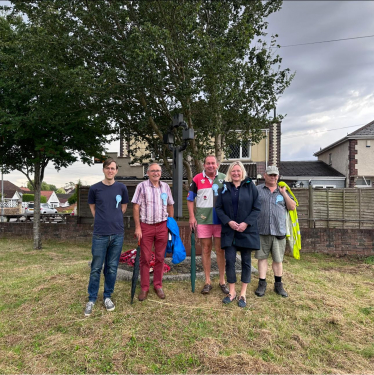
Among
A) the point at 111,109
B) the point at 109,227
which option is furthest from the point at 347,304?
the point at 111,109

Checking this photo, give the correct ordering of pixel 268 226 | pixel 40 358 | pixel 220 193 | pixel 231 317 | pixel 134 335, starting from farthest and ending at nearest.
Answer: pixel 268 226
pixel 220 193
pixel 231 317
pixel 134 335
pixel 40 358

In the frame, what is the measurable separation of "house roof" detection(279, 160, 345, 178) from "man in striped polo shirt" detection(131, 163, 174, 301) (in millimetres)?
16752

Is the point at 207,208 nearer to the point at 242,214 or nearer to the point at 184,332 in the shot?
the point at 242,214

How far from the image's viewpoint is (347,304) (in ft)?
15.0

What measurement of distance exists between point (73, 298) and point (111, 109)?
684 cm

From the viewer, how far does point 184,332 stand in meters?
3.45

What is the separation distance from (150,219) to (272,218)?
5.95ft

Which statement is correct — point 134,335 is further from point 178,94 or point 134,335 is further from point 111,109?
point 111,109

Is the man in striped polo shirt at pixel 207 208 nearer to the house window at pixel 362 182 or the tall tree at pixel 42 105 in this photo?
the tall tree at pixel 42 105

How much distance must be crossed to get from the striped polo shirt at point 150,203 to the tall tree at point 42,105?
14.8ft

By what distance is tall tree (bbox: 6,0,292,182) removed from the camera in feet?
24.1

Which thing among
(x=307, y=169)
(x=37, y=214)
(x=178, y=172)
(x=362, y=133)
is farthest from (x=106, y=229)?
(x=362, y=133)

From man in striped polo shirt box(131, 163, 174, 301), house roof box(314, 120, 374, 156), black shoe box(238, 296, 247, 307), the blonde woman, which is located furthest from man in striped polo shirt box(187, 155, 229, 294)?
house roof box(314, 120, 374, 156)

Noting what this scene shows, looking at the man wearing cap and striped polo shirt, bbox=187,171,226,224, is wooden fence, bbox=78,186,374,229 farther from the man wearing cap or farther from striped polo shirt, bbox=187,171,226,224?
striped polo shirt, bbox=187,171,226,224
